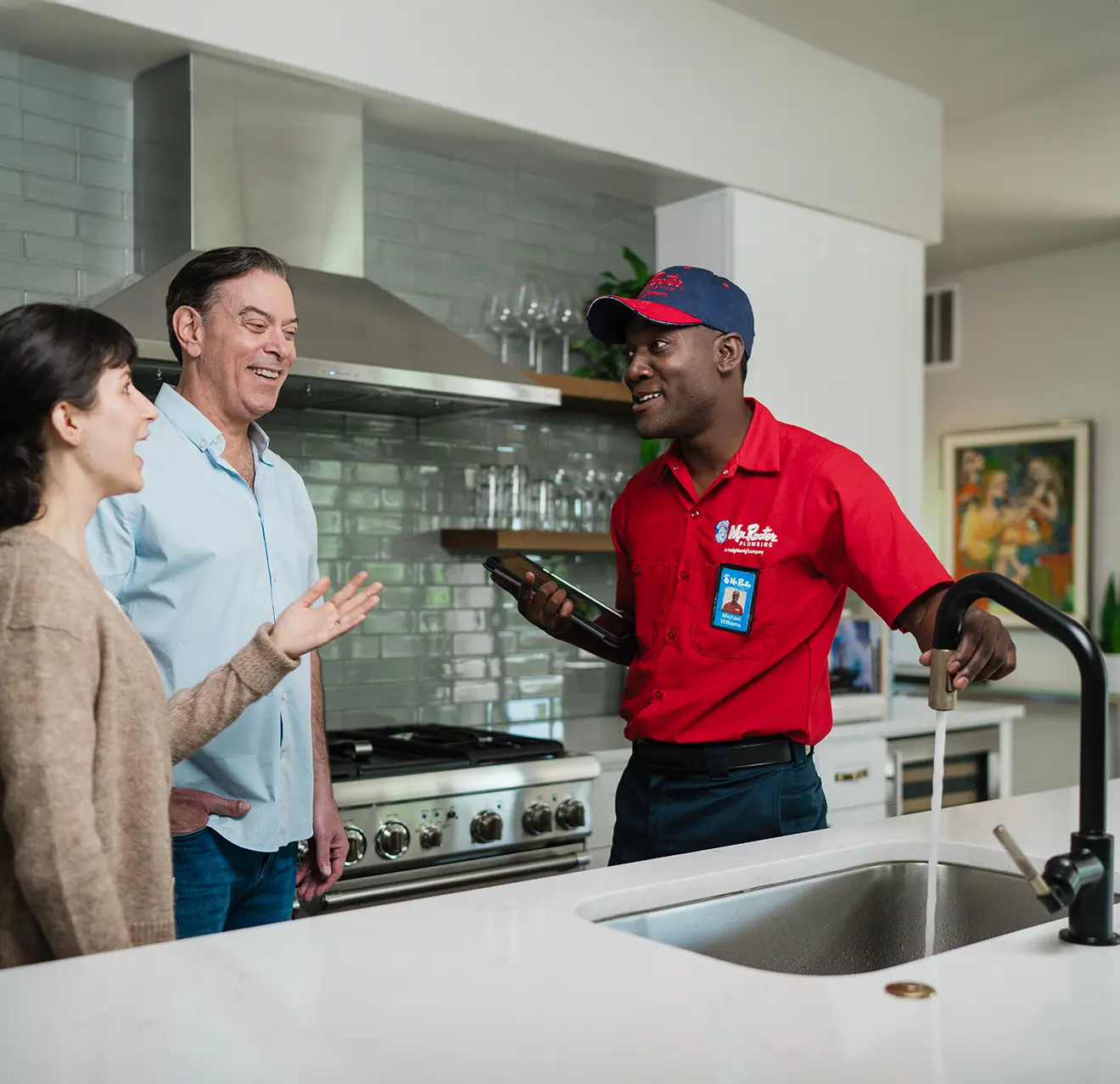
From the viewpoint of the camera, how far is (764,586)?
2189mm

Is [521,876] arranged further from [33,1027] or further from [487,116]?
[33,1027]

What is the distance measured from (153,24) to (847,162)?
228 cm

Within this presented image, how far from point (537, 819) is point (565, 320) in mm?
1508

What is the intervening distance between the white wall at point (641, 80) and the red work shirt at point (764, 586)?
1.38 meters

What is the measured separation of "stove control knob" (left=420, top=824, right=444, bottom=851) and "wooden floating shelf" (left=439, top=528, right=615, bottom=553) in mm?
894

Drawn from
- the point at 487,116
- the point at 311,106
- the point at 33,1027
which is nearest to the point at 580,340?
the point at 487,116

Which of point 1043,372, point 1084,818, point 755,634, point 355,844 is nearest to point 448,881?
point 355,844

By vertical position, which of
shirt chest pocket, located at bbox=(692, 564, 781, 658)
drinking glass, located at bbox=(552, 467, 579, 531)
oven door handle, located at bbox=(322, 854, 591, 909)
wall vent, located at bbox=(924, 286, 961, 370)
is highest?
wall vent, located at bbox=(924, 286, 961, 370)

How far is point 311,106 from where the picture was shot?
3.04 m

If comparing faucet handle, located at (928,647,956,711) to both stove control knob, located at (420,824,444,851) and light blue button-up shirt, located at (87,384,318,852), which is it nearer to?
light blue button-up shirt, located at (87,384,318,852)

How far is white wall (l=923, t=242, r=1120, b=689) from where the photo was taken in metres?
5.98

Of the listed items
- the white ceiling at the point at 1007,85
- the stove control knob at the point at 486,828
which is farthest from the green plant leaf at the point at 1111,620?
the stove control knob at the point at 486,828

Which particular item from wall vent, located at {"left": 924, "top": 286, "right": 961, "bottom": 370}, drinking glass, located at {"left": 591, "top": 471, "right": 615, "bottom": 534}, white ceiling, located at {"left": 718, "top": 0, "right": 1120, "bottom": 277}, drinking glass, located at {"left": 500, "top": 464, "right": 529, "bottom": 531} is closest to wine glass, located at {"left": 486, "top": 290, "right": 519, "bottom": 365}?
drinking glass, located at {"left": 500, "top": 464, "right": 529, "bottom": 531}

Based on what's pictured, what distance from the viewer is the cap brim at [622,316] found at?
7.31 ft
